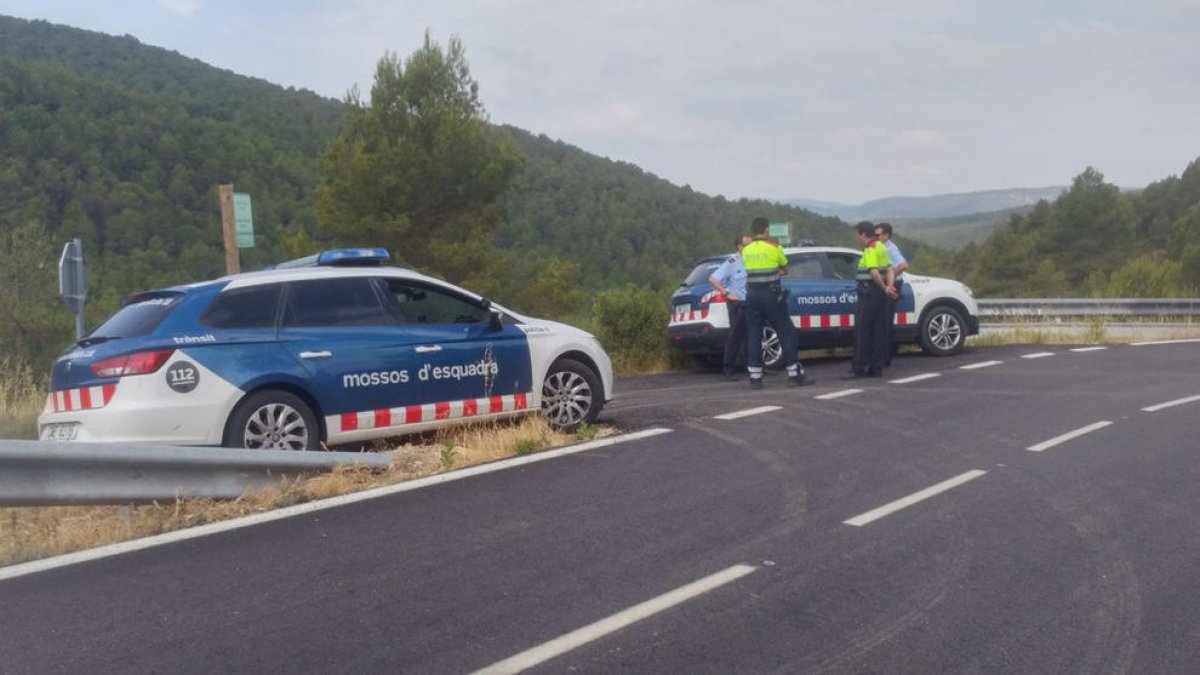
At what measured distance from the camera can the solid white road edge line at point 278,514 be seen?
20.3 ft

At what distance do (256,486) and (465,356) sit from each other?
236cm

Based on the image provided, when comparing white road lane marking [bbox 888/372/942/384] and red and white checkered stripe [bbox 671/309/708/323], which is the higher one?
red and white checkered stripe [bbox 671/309/708/323]

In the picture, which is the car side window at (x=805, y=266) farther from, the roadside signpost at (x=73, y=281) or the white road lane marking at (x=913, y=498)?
the roadside signpost at (x=73, y=281)

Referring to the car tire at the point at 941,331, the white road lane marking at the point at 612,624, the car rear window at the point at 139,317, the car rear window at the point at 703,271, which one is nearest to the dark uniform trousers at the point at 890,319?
the car tire at the point at 941,331

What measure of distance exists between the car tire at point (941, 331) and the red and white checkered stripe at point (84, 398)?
11.0 meters

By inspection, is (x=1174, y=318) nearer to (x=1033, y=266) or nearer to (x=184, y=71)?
(x=1033, y=266)

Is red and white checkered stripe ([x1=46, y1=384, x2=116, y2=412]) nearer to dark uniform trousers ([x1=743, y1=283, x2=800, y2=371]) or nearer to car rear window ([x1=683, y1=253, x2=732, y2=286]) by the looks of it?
dark uniform trousers ([x1=743, y1=283, x2=800, y2=371])

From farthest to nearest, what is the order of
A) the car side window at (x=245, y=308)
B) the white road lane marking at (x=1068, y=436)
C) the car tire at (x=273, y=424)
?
the white road lane marking at (x=1068, y=436) < the car side window at (x=245, y=308) < the car tire at (x=273, y=424)

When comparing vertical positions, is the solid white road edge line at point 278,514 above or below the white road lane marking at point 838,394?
below

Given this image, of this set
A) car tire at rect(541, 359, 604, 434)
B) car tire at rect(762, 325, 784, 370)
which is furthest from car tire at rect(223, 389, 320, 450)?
car tire at rect(762, 325, 784, 370)

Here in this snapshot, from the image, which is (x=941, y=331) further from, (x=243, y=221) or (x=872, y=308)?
(x=243, y=221)

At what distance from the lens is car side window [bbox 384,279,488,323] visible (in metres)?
9.34

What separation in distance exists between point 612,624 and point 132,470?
3453 millimetres

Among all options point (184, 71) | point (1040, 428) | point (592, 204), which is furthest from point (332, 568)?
point (184, 71)
